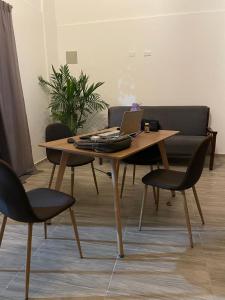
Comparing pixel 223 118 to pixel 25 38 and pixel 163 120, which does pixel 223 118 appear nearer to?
pixel 163 120

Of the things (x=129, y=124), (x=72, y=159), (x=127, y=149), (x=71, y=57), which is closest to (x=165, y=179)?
(x=127, y=149)

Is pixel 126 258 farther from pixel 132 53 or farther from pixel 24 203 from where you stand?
pixel 132 53

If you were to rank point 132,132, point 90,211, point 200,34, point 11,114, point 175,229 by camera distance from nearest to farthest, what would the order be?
point 175,229, point 132,132, point 90,211, point 11,114, point 200,34

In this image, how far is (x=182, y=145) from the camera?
3.92 m

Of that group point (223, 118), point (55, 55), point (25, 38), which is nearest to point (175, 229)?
point (223, 118)

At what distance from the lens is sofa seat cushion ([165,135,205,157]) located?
12.8 feet

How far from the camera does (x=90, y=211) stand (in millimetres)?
2777

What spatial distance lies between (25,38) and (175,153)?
8.78ft

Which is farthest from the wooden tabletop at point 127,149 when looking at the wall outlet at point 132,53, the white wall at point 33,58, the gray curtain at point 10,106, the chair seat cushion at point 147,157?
the wall outlet at point 132,53

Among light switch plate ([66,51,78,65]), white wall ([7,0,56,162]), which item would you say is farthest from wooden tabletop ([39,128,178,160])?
light switch plate ([66,51,78,65])

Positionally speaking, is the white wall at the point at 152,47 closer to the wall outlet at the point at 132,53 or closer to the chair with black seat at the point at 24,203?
the wall outlet at the point at 132,53

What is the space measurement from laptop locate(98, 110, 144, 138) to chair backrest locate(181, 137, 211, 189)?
65 centimetres

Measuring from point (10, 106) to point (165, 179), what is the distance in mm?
2233

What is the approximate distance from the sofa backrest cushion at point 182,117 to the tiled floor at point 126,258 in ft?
5.25
